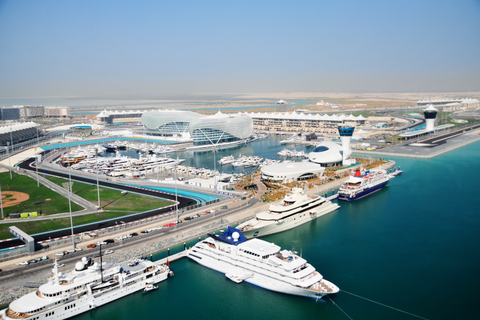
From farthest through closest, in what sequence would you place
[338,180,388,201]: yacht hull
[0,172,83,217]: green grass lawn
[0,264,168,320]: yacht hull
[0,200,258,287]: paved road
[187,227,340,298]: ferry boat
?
[338,180,388,201]: yacht hull → [0,172,83,217]: green grass lawn → [0,200,258,287]: paved road → [187,227,340,298]: ferry boat → [0,264,168,320]: yacht hull

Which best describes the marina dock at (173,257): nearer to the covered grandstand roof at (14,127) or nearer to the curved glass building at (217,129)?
the curved glass building at (217,129)

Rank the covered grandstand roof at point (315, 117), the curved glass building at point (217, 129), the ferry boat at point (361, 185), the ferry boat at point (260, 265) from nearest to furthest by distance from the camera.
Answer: the ferry boat at point (260, 265), the ferry boat at point (361, 185), the curved glass building at point (217, 129), the covered grandstand roof at point (315, 117)

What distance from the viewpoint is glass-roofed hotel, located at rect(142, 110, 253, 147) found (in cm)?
10019

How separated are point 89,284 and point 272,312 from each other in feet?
40.2

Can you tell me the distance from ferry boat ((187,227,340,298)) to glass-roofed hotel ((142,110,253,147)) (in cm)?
6965

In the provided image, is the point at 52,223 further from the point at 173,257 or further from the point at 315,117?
the point at 315,117

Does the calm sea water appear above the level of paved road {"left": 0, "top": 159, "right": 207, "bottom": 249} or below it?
below

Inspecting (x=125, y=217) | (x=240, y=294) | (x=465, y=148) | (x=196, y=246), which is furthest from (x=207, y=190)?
(x=465, y=148)

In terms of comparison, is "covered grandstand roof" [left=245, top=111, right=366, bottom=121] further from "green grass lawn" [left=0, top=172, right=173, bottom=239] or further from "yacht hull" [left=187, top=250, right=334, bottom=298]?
"yacht hull" [left=187, top=250, right=334, bottom=298]

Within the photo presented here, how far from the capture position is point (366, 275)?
93.7ft

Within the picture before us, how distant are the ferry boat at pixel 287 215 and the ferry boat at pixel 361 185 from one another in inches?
242

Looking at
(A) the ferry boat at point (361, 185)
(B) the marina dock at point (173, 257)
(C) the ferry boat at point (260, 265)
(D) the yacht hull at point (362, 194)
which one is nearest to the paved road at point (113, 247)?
(B) the marina dock at point (173, 257)

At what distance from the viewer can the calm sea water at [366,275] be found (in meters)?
24.6

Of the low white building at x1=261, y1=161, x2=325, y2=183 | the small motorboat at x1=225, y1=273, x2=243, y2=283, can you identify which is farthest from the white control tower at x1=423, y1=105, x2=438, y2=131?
the small motorboat at x1=225, y1=273, x2=243, y2=283
